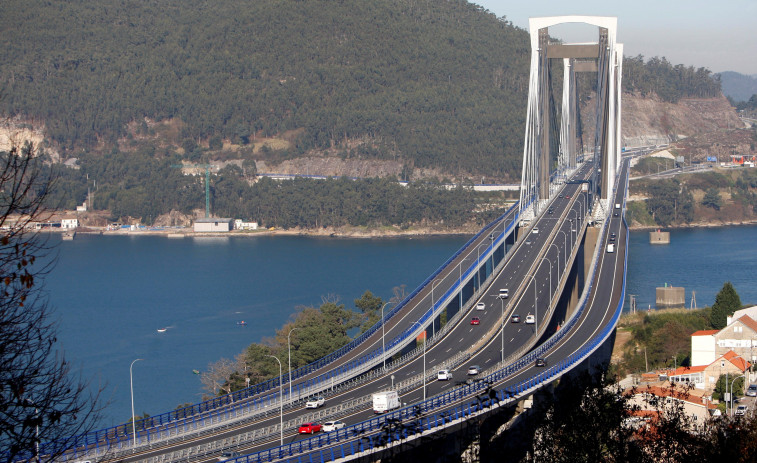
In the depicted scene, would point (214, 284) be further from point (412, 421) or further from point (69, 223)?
point (412, 421)

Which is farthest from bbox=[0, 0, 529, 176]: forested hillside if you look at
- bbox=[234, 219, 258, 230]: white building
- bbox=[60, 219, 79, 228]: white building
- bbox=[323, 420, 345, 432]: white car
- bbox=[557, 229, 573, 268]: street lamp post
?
bbox=[323, 420, 345, 432]: white car

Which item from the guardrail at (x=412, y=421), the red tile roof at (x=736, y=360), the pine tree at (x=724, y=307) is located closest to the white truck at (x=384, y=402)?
the guardrail at (x=412, y=421)

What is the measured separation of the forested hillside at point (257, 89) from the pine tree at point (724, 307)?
6287 centimetres

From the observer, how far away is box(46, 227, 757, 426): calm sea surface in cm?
4178

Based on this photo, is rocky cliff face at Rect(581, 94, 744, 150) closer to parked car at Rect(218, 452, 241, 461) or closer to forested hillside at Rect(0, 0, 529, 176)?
forested hillside at Rect(0, 0, 529, 176)

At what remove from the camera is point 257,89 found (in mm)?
122688

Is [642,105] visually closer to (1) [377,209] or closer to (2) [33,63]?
(1) [377,209]

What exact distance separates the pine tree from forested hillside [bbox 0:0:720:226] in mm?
62867

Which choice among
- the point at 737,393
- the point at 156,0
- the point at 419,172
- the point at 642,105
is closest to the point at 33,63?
the point at 156,0

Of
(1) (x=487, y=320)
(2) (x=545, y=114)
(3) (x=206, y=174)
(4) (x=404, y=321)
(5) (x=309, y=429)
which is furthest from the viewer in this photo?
(3) (x=206, y=174)

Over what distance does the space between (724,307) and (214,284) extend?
1309 inches

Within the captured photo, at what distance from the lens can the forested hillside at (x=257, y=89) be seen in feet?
362

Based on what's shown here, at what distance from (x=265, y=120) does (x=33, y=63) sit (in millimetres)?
34082

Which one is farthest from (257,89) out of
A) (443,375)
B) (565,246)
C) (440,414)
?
(440,414)
